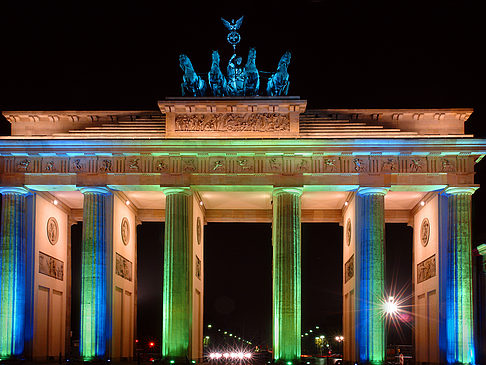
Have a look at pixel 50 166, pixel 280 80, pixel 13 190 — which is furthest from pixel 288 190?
pixel 13 190

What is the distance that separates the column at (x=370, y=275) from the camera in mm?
36562

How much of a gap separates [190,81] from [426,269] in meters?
18.7

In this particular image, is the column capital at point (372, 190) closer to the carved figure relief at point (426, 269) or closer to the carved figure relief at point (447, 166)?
the carved figure relief at point (447, 166)

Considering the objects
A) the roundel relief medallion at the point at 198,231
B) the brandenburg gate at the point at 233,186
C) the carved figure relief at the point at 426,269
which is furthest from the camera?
the roundel relief medallion at the point at 198,231

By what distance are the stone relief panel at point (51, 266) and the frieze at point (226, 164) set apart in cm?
592

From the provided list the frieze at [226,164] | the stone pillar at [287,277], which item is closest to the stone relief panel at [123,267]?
the frieze at [226,164]

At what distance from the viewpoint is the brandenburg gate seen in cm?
3688

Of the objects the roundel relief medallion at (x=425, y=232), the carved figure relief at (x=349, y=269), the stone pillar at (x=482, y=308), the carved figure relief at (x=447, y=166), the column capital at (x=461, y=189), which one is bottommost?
the stone pillar at (x=482, y=308)

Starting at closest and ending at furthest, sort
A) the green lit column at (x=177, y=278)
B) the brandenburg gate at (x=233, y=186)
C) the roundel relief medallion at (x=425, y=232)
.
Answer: the green lit column at (x=177, y=278), the brandenburg gate at (x=233, y=186), the roundel relief medallion at (x=425, y=232)

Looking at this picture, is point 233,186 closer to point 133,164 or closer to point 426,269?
point 133,164

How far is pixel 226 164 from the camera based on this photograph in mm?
38219

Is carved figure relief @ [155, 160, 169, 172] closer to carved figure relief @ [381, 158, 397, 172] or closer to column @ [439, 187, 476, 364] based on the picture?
carved figure relief @ [381, 158, 397, 172]

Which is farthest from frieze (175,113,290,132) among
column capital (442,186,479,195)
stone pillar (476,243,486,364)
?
stone pillar (476,243,486,364)

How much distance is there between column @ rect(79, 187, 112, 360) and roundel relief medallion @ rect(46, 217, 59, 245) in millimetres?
5140
